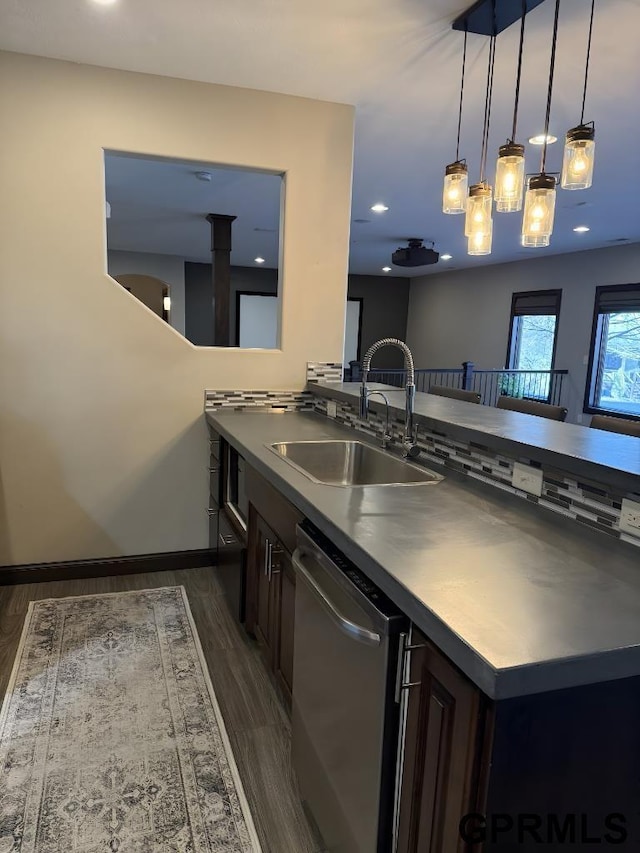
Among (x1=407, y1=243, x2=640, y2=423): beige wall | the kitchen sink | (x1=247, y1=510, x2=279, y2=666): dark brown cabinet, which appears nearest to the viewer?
(x1=247, y1=510, x2=279, y2=666): dark brown cabinet

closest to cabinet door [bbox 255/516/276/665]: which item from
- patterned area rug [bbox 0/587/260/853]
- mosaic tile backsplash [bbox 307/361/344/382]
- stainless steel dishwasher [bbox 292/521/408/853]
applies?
patterned area rug [bbox 0/587/260/853]

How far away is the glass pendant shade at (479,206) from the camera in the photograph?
2564 millimetres

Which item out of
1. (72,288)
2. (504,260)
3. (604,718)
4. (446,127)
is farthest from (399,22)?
(504,260)

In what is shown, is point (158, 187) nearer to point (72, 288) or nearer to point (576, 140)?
point (72, 288)

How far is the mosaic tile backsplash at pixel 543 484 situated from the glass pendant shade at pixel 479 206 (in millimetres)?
966

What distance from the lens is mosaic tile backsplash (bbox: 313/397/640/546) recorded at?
1.38 meters

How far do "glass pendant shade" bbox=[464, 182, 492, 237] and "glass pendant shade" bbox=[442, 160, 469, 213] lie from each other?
65 mm

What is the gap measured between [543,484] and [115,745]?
1583 millimetres

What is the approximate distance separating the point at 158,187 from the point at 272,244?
313 centimetres

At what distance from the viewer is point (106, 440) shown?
121 inches

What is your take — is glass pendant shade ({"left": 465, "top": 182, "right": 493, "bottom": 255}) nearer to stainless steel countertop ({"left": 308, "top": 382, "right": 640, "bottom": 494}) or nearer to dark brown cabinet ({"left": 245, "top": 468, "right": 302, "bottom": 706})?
stainless steel countertop ({"left": 308, "top": 382, "right": 640, "bottom": 494})

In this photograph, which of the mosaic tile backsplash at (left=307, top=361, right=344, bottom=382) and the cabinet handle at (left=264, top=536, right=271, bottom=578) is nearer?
the cabinet handle at (left=264, top=536, right=271, bottom=578)

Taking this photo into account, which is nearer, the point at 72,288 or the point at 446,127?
the point at 72,288

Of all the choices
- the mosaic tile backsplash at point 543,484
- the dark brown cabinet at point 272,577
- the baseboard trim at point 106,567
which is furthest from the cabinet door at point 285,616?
the baseboard trim at point 106,567
